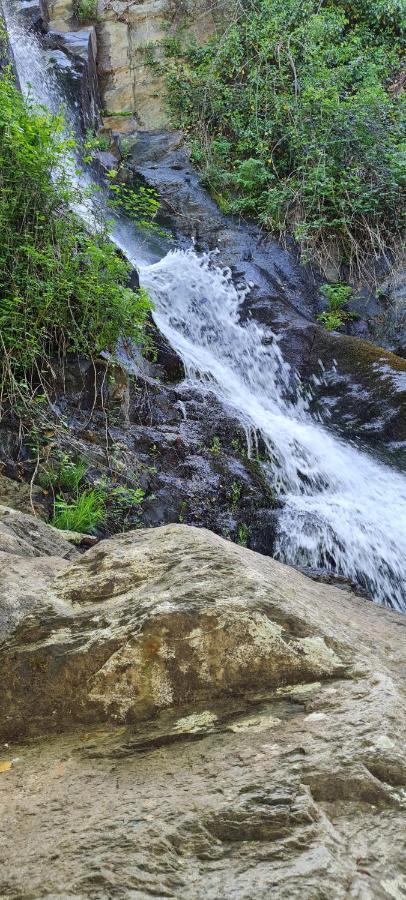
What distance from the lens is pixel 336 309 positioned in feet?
34.3

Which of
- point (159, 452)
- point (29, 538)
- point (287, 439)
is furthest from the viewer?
point (287, 439)

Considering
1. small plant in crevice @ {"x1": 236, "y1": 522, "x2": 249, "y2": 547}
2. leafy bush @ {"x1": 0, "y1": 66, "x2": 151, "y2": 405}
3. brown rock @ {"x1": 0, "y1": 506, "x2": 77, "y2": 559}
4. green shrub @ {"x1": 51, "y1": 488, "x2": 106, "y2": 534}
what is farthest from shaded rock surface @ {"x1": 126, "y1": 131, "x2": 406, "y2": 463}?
brown rock @ {"x1": 0, "y1": 506, "x2": 77, "y2": 559}

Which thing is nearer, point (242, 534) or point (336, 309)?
point (242, 534)

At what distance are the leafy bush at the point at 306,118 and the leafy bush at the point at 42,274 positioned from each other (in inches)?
251

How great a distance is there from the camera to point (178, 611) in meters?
1.85

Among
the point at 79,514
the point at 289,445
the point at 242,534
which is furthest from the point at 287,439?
the point at 79,514

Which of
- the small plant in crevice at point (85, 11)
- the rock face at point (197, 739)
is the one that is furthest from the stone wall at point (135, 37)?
the rock face at point (197, 739)

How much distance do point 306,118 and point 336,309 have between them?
3820 mm

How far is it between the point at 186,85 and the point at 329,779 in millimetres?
14691

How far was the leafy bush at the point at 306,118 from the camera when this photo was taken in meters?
11.2

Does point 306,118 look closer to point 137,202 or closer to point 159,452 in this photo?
point 137,202

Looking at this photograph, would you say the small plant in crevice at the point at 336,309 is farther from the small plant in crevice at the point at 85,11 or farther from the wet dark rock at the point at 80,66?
the small plant in crevice at the point at 85,11

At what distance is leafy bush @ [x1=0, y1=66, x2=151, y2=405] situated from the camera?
→ 4961 millimetres

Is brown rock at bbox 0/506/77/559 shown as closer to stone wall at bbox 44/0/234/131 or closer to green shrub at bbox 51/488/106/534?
green shrub at bbox 51/488/106/534
